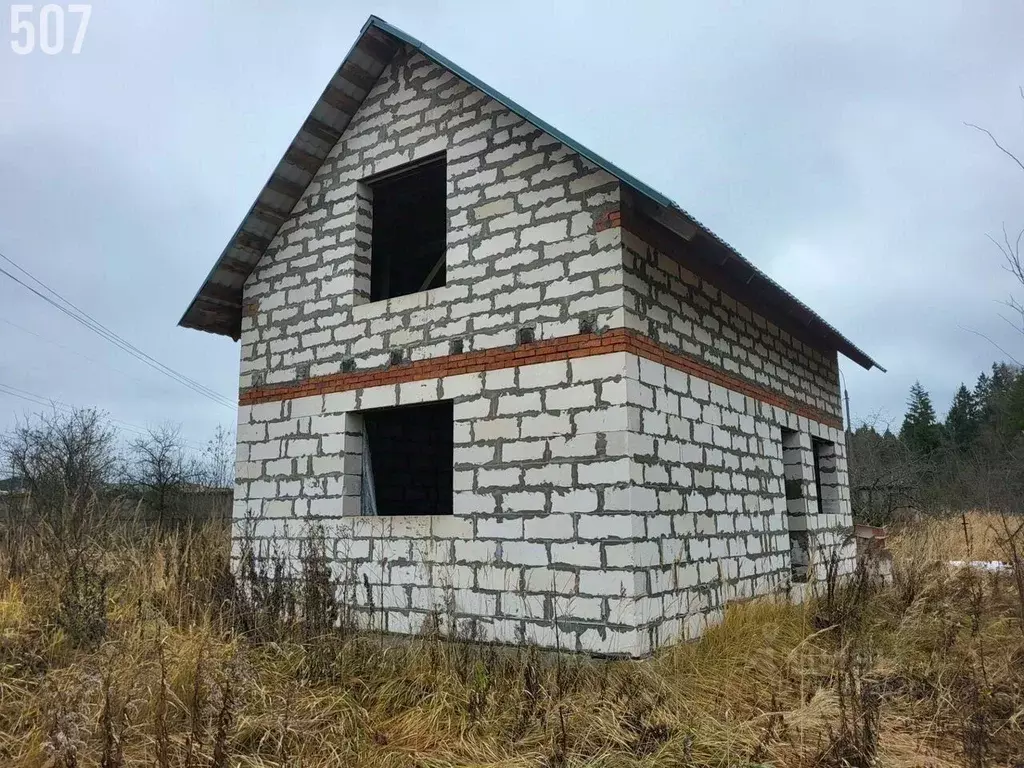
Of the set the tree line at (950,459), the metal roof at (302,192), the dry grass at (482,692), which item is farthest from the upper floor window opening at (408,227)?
the tree line at (950,459)

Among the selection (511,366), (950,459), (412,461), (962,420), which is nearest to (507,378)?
(511,366)

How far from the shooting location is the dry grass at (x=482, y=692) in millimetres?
4262

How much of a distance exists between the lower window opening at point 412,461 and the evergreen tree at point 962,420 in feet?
110

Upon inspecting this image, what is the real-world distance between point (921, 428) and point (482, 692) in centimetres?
4355

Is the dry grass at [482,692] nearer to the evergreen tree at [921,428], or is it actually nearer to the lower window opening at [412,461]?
the lower window opening at [412,461]

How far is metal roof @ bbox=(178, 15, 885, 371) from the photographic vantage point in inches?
302

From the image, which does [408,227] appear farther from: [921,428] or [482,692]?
[921,428]

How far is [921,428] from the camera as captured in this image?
41688 millimetres

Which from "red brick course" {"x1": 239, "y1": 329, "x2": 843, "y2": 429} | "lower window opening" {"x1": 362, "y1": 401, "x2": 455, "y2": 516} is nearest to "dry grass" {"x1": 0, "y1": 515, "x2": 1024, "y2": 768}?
"red brick course" {"x1": 239, "y1": 329, "x2": 843, "y2": 429}

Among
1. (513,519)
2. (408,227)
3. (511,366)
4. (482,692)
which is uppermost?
(408,227)

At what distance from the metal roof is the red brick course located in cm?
109

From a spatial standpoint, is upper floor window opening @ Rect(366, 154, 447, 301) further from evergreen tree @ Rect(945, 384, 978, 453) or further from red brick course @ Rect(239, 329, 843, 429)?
evergreen tree @ Rect(945, 384, 978, 453)

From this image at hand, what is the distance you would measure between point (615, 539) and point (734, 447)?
253 cm

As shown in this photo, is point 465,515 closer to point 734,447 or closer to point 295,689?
point 295,689
